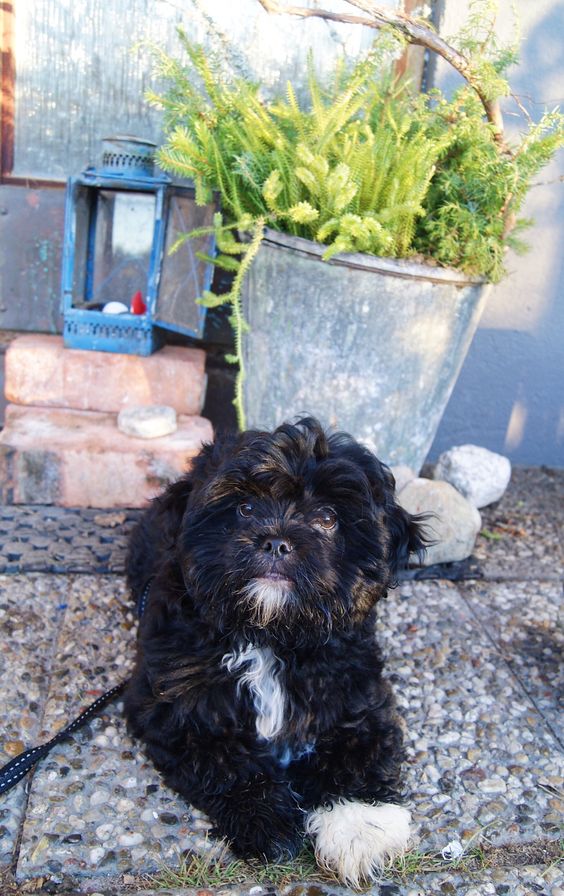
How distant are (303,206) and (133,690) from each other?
187cm

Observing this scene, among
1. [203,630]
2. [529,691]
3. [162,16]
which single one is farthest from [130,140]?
[529,691]

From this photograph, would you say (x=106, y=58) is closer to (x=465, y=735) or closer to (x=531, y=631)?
(x=531, y=631)

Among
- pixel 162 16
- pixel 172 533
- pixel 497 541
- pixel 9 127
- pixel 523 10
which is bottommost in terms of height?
pixel 497 541

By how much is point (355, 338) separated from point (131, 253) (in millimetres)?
1492

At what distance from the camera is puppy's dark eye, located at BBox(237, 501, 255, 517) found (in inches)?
87.3

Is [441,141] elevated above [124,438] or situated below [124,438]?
above

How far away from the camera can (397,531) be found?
2387 mm

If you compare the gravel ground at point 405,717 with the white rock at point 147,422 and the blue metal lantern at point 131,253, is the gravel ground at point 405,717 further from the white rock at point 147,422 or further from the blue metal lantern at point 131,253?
the blue metal lantern at point 131,253

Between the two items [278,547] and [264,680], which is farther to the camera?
[264,680]

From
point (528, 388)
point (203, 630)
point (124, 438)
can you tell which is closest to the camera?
point (203, 630)

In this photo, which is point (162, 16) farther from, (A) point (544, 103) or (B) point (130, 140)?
(A) point (544, 103)

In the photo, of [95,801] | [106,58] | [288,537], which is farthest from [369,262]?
[95,801]

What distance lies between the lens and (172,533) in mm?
2424

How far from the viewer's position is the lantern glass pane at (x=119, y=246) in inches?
173
